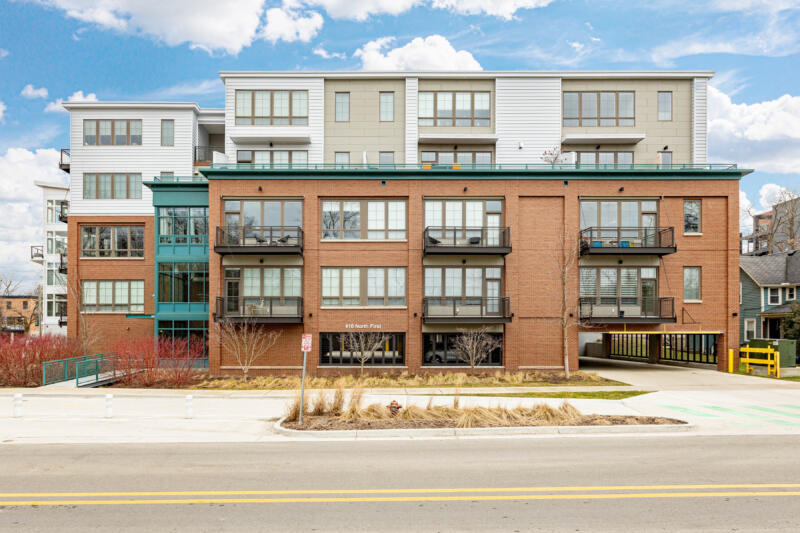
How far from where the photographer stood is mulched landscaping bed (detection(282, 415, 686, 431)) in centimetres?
1361

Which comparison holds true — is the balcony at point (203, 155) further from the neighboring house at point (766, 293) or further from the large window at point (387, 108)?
the neighboring house at point (766, 293)

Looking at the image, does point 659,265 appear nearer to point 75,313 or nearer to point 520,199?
point 520,199

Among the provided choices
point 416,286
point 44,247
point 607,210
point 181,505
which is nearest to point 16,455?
point 181,505

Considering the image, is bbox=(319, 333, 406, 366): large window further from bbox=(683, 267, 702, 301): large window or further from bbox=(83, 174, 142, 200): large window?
bbox=(83, 174, 142, 200): large window

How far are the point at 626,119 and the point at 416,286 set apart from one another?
1603 cm

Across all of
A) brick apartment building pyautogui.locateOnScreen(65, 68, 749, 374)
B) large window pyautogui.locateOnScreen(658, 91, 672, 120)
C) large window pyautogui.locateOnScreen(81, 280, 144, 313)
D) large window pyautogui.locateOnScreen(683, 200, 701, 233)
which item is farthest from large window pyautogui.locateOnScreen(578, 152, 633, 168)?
large window pyautogui.locateOnScreen(81, 280, 144, 313)

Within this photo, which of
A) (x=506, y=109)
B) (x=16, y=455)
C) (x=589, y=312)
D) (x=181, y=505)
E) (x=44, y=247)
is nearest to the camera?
(x=181, y=505)

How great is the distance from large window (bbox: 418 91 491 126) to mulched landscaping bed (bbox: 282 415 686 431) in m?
20.4

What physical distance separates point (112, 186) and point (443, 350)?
2247 centimetres

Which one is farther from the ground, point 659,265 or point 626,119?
point 626,119

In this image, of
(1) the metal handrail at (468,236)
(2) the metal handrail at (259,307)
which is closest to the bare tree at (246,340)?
(2) the metal handrail at (259,307)

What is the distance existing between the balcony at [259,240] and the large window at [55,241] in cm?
2729

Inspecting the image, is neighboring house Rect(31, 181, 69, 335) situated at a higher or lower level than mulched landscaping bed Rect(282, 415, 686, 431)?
higher

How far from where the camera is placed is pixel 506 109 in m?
30.3
